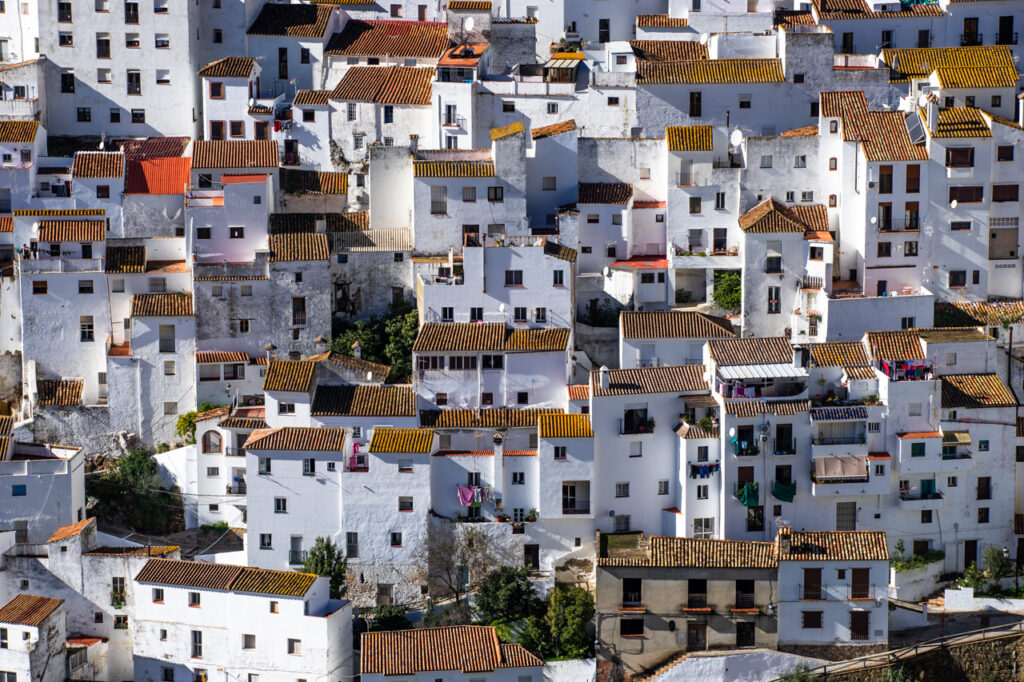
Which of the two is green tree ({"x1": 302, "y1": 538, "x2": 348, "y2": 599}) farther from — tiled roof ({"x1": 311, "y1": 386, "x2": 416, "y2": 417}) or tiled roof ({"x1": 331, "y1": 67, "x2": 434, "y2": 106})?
tiled roof ({"x1": 331, "y1": 67, "x2": 434, "y2": 106})

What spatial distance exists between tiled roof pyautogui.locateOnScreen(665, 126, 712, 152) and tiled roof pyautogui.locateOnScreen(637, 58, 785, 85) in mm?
3422

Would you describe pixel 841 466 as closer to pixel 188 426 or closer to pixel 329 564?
pixel 329 564

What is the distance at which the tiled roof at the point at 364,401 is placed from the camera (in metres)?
69.0

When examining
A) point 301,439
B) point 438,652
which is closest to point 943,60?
point 301,439

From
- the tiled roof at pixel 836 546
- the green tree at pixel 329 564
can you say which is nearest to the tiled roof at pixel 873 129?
the tiled roof at pixel 836 546

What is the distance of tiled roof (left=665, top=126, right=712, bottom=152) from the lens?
250 feet

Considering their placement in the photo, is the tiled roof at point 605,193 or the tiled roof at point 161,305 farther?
the tiled roof at point 605,193

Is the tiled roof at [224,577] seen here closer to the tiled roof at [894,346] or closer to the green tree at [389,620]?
the green tree at [389,620]

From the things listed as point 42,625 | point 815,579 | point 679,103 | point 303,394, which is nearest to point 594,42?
point 679,103

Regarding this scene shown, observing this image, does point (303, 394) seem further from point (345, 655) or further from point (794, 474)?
point (794, 474)

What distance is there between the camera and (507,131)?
7606cm

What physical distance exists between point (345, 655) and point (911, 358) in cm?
2195

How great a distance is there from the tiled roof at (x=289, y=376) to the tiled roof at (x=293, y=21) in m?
19.6

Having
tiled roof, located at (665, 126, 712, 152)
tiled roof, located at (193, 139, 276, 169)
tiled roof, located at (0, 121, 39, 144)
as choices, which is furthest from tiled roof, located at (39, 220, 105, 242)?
tiled roof, located at (665, 126, 712, 152)
